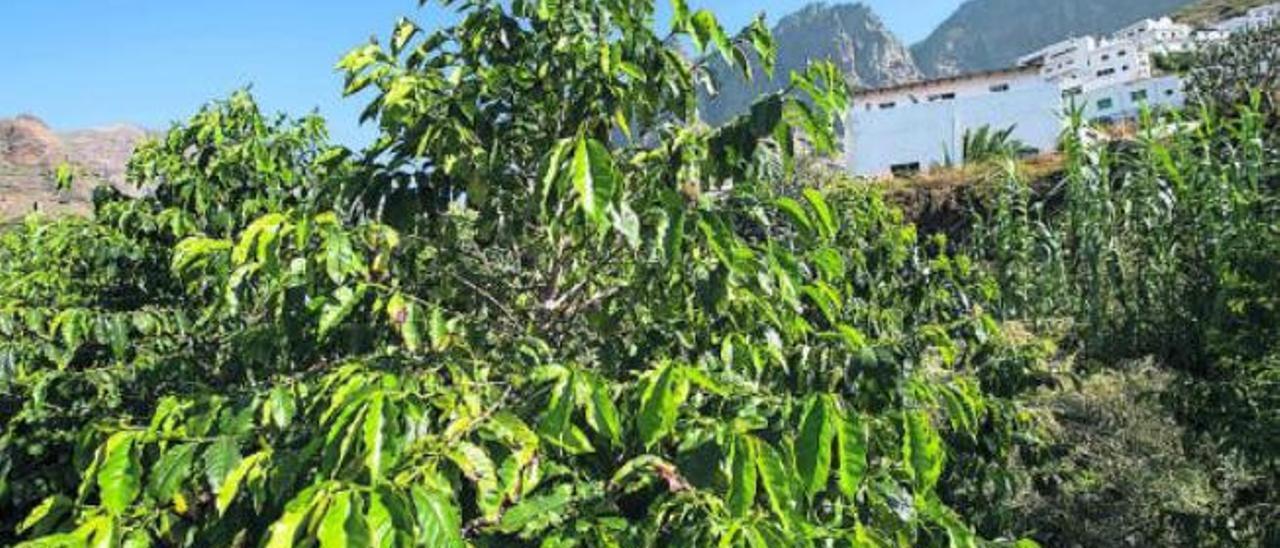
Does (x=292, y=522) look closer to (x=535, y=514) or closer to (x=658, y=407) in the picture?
(x=535, y=514)

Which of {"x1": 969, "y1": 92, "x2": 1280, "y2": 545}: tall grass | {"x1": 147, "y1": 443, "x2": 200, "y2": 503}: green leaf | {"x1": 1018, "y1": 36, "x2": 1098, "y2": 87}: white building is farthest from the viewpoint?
{"x1": 1018, "y1": 36, "x2": 1098, "y2": 87}: white building

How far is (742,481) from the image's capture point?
2.01 meters

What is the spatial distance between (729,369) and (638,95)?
92 centimetres

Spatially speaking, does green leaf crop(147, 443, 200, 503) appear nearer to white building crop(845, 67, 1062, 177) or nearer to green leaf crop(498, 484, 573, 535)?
green leaf crop(498, 484, 573, 535)

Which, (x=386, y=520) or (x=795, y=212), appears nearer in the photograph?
(x=386, y=520)

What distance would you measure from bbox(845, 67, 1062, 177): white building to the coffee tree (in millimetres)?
30303

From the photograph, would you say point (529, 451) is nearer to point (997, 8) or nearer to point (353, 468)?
point (353, 468)

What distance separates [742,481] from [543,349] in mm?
1237

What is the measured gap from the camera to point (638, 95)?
325 centimetres

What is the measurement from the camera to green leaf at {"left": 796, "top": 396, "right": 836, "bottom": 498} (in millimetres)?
1948

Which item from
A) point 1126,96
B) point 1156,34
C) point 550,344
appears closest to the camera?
point 550,344

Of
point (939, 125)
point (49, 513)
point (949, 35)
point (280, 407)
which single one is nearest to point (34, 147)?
point (939, 125)

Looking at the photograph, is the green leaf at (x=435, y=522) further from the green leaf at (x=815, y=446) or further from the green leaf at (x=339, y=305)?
the green leaf at (x=339, y=305)

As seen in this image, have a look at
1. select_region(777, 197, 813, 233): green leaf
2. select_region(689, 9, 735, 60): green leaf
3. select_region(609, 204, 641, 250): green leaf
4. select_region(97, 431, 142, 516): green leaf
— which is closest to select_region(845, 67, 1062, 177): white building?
select_region(689, 9, 735, 60): green leaf
